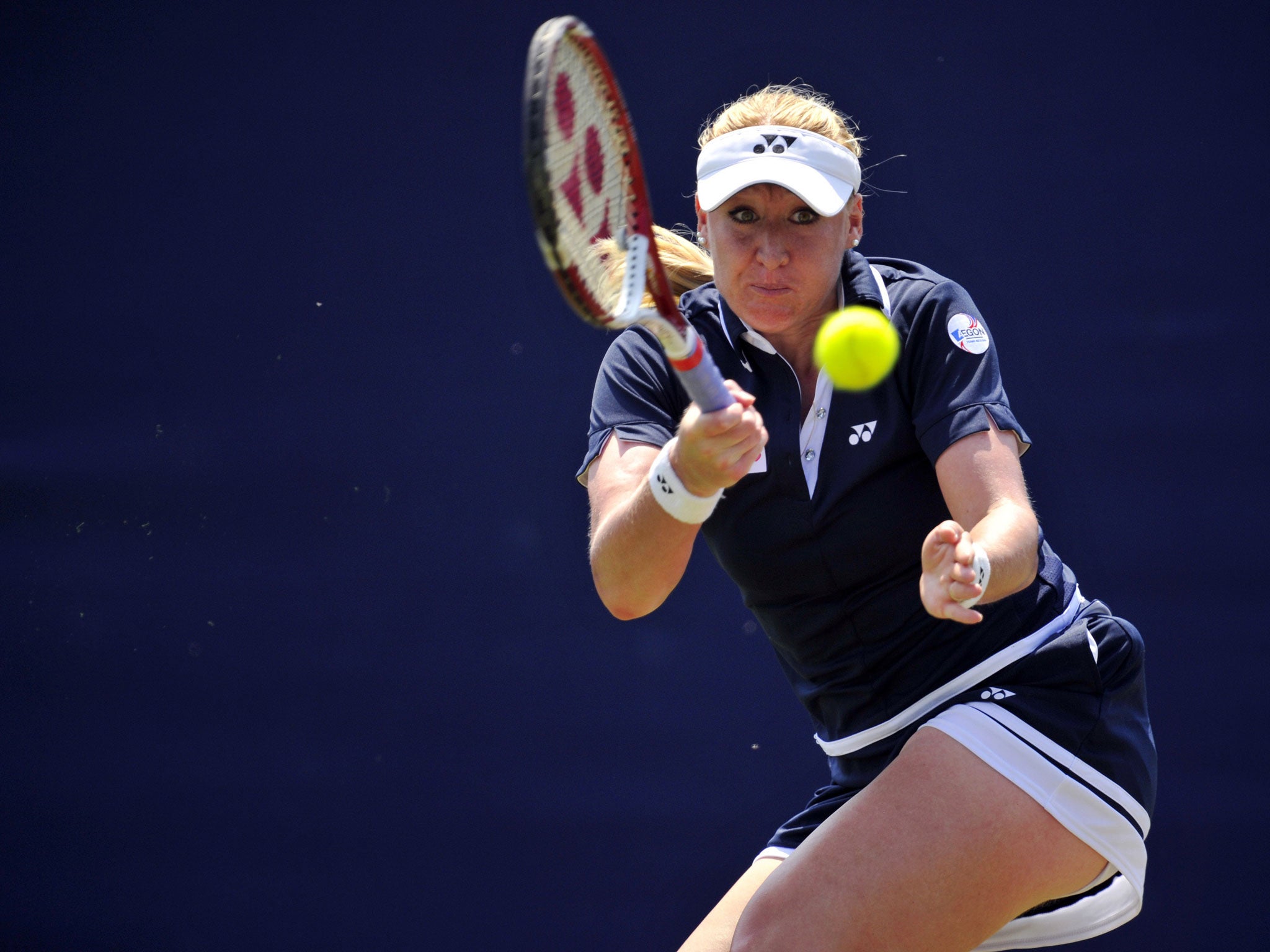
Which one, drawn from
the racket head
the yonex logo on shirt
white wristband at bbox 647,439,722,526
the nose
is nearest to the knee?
white wristband at bbox 647,439,722,526

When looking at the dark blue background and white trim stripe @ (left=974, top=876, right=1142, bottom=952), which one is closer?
white trim stripe @ (left=974, top=876, right=1142, bottom=952)

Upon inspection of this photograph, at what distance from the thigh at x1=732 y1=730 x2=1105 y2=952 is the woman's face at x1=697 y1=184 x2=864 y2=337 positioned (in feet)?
2.12

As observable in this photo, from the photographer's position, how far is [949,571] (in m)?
1.38

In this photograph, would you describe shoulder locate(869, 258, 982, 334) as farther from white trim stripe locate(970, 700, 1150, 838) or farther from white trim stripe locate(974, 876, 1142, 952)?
white trim stripe locate(974, 876, 1142, 952)

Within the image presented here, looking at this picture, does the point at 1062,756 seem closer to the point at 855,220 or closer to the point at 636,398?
the point at 636,398

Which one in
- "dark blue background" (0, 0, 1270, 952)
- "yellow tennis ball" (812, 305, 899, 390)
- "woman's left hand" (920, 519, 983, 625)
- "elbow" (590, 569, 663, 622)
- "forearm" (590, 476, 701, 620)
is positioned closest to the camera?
"woman's left hand" (920, 519, 983, 625)

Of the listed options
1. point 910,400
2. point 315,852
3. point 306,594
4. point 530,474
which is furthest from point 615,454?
point 315,852

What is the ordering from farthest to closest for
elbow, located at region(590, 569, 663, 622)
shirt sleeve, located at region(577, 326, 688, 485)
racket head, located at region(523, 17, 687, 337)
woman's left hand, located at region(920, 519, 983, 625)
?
1. shirt sleeve, located at region(577, 326, 688, 485)
2. elbow, located at region(590, 569, 663, 622)
3. woman's left hand, located at region(920, 519, 983, 625)
4. racket head, located at region(523, 17, 687, 337)

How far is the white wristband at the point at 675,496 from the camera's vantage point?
154 cm

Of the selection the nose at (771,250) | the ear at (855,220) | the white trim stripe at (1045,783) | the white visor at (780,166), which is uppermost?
the white visor at (780,166)

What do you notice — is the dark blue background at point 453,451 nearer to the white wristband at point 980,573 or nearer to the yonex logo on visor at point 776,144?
the yonex logo on visor at point 776,144

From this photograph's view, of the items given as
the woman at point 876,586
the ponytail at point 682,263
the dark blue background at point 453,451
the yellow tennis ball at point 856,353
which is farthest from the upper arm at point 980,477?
the dark blue background at point 453,451

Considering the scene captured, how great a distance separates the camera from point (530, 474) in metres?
2.98

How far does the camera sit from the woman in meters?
1.58
